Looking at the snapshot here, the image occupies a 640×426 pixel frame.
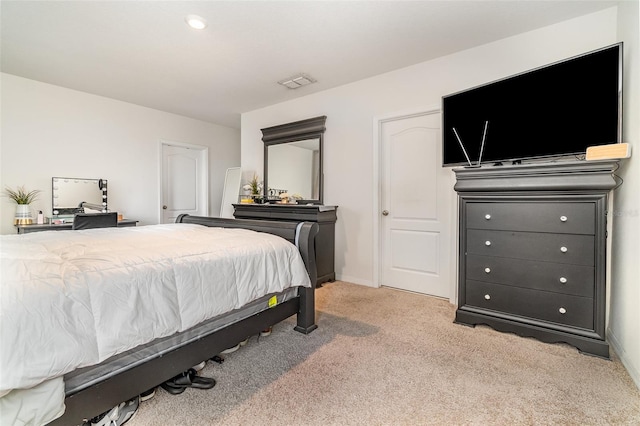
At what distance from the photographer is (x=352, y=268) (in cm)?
378

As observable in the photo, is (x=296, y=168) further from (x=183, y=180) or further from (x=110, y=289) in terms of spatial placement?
(x=110, y=289)

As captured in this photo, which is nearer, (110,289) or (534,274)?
(110,289)

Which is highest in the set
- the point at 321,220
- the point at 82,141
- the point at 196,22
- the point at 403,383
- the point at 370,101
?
the point at 196,22

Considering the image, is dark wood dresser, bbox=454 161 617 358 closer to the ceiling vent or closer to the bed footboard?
the bed footboard

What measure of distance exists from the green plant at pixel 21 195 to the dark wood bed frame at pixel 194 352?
2836mm

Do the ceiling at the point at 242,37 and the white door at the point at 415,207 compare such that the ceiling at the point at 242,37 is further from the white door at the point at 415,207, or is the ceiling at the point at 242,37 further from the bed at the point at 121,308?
the bed at the point at 121,308

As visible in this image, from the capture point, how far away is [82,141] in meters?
4.04

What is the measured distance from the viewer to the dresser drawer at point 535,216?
79.0 inches

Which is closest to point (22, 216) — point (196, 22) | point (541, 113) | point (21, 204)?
point (21, 204)


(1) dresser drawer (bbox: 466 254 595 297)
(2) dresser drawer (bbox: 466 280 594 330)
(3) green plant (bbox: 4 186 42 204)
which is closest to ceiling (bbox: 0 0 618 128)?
(3) green plant (bbox: 4 186 42 204)

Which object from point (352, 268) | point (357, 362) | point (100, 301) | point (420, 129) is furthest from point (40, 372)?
point (420, 129)

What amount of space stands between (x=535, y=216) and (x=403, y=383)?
1.54 metres

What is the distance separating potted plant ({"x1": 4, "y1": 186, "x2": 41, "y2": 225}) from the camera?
3.48 m

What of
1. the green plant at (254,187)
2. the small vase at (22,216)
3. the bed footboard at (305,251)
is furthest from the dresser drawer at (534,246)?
the small vase at (22,216)
